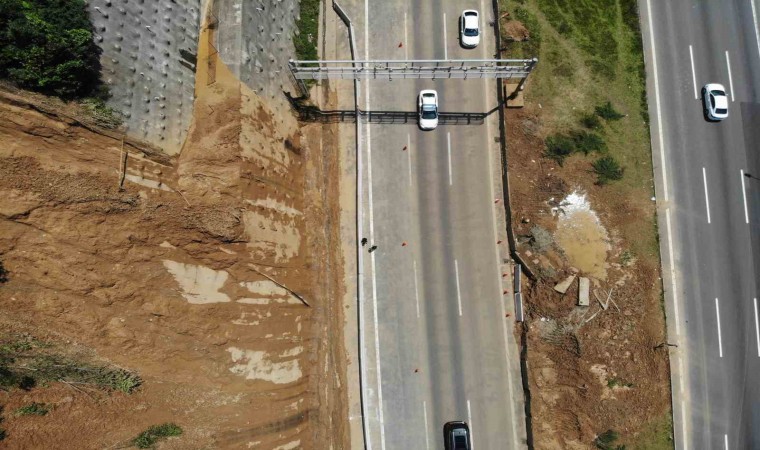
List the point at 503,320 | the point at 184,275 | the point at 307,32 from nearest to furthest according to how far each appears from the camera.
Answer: the point at 184,275, the point at 503,320, the point at 307,32

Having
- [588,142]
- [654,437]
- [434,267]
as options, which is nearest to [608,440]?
[654,437]

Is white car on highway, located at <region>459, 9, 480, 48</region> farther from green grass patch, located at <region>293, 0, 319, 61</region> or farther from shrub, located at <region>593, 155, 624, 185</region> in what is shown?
shrub, located at <region>593, 155, 624, 185</region>

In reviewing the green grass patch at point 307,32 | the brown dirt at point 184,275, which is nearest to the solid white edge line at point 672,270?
the brown dirt at point 184,275

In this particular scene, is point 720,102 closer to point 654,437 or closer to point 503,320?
A: point 503,320

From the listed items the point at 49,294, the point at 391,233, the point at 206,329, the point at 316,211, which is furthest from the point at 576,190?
the point at 49,294

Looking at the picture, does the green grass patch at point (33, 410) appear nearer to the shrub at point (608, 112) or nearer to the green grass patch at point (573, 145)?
the green grass patch at point (573, 145)
